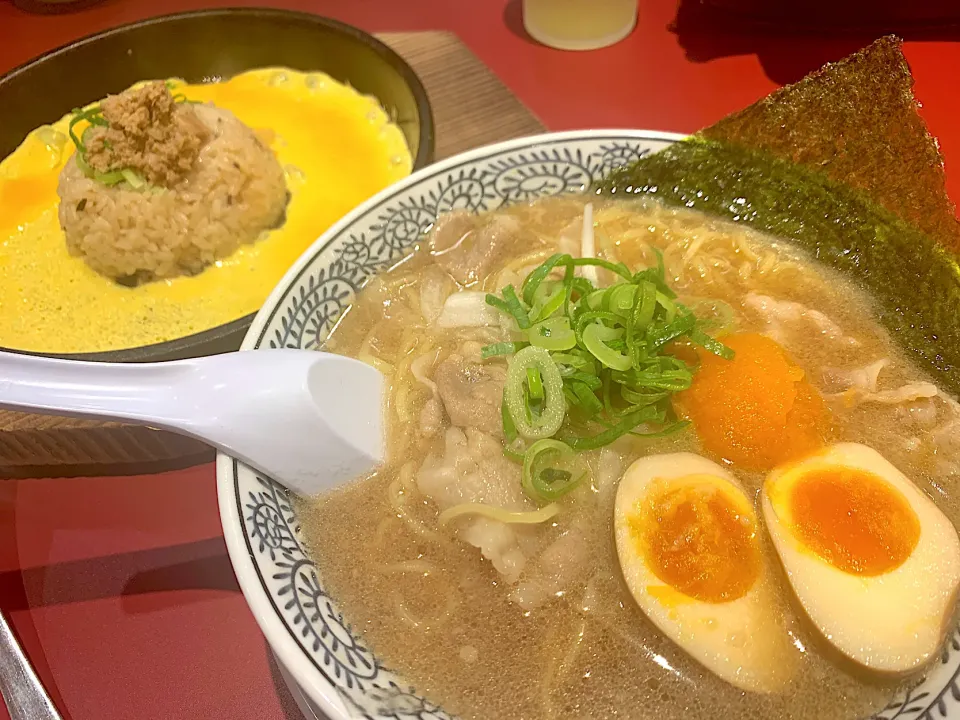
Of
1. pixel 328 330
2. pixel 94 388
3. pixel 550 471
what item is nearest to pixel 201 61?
pixel 328 330

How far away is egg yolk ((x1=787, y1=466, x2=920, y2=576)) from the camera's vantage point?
1140mm

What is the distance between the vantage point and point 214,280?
2301 mm

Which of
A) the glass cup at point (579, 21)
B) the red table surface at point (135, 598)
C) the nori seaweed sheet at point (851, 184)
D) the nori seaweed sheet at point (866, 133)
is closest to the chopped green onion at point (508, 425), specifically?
the red table surface at point (135, 598)

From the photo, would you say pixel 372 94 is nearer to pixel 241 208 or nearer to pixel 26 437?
pixel 241 208

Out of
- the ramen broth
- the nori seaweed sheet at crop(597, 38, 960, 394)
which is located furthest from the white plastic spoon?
the nori seaweed sheet at crop(597, 38, 960, 394)

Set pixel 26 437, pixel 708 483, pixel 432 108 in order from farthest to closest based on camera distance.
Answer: pixel 432 108 → pixel 26 437 → pixel 708 483

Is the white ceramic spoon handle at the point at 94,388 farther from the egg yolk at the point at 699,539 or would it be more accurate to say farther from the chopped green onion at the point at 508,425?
the egg yolk at the point at 699,539

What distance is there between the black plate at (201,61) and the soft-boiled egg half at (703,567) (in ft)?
5.44

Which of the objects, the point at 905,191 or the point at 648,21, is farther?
the point at 648,21

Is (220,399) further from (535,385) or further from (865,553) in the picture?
(865,553)

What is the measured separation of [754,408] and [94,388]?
1259 mm

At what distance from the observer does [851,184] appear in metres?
1.67

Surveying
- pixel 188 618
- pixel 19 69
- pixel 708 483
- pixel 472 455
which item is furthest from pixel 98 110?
pixel 708 483

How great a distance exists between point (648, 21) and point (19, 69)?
8.74 feet
